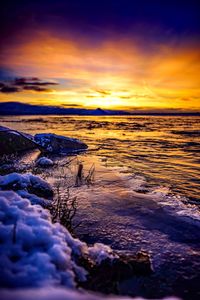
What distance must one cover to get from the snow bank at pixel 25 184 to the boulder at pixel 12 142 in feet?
20.1

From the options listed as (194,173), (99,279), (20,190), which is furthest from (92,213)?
(194,173)

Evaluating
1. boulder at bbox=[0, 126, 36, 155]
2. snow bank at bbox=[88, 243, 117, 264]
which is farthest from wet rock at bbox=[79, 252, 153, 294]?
boulder at bbox=[0, 126, 36, 155]

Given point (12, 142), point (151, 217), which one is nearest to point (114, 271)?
point (151, 217)

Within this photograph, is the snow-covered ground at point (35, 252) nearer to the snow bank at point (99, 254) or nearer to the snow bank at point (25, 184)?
the snow bank at point (99, 254)

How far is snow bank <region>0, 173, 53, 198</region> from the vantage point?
4805 mm

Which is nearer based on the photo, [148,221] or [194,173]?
[148,221]

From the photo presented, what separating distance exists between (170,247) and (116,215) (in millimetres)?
1392

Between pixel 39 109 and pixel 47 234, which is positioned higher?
pixel 39 109

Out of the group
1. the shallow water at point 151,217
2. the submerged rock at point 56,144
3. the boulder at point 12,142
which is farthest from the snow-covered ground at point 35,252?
the submerged rock at point 56,144

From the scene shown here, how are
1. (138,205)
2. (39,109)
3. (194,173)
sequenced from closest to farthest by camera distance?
(138,205)
(194,173)
(39,109)

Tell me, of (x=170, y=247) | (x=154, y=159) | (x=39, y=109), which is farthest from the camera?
(x=39, y=109)

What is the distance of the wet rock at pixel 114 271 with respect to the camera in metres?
2.62

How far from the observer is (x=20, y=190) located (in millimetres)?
4676

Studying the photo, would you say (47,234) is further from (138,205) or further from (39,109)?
(39,109)
